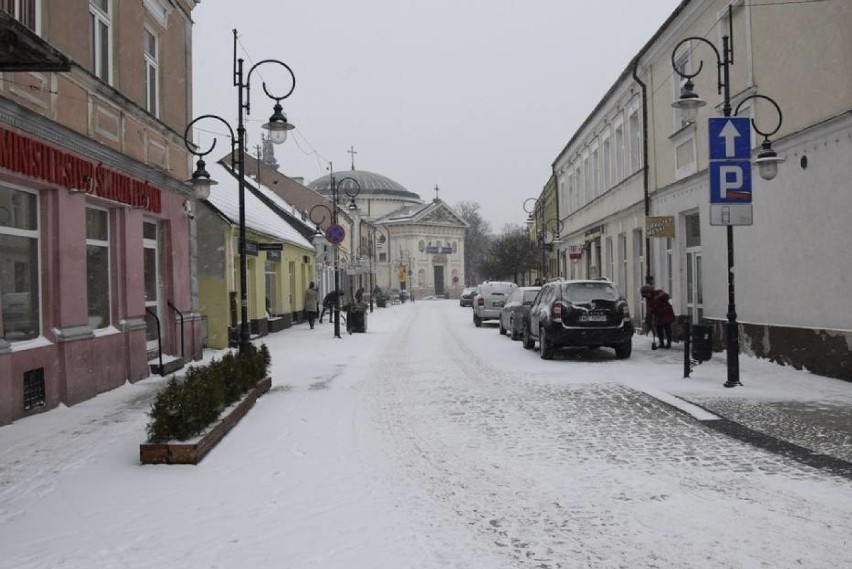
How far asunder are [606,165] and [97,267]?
63.0 feet

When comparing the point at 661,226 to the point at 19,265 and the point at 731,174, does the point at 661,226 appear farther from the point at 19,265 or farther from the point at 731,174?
the point at 19,265

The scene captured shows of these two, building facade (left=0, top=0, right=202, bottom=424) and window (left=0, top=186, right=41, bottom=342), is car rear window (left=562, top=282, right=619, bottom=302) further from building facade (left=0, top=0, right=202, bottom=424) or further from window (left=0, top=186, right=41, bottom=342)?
window (left=0, top=186, right=41, bottom=342)

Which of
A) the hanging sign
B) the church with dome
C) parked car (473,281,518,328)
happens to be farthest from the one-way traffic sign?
the church with dome

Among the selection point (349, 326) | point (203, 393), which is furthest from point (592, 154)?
point (203, 393)

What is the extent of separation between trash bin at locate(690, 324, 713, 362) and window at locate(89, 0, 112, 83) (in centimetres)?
976

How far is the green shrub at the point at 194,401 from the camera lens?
20.5 ft

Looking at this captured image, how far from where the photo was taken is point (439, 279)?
9494cm

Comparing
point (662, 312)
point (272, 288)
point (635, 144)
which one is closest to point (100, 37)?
point (662, 312)

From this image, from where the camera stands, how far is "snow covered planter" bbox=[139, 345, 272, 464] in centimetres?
615

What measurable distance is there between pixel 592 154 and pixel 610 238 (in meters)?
4.70

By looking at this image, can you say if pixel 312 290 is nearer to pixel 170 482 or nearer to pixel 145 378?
pixel 145 378

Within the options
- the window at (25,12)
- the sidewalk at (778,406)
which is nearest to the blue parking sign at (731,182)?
the sidewalk at (778,406)

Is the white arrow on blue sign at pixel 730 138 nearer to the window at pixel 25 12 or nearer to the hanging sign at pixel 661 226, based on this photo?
the hanging sign at pixel 661 226

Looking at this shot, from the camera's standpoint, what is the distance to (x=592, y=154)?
2853 centimetres
